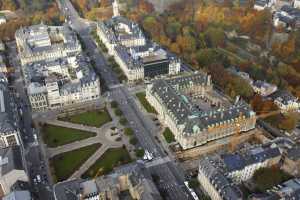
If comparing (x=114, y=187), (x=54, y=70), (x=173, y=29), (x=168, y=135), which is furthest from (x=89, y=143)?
(x=173, y=29)

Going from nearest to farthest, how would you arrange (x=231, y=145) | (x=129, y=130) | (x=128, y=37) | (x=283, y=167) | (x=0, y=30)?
1. (x=283, y=167)
2. (x=231, y=145)
3. (x=129, y=130)
4. (x=128, y=37)
5. (x=0, y=30)

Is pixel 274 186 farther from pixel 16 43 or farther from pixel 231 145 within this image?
pixel 16 43

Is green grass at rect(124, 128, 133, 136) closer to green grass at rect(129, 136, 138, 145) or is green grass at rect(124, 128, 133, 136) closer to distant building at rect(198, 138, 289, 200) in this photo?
green grass at rect(129, 136, 138, 145)

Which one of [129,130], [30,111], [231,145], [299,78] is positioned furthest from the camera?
[299,78]

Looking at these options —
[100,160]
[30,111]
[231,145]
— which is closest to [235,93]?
[231,145]

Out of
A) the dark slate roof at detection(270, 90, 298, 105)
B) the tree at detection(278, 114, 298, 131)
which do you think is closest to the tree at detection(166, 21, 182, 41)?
the dark slate roof at detection(270, 90, 298, 105)

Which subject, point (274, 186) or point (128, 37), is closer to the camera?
point (274, 186)

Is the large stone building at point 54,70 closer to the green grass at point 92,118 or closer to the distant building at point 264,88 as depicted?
the green grass at point 92,118
